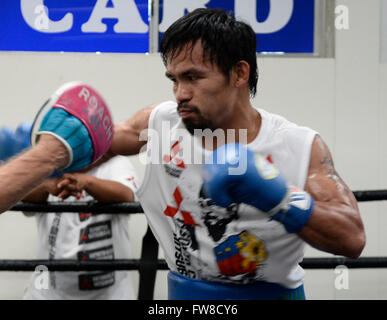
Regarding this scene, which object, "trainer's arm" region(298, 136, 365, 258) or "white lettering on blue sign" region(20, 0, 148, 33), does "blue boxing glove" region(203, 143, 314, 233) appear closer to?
"trainer's arm" region(298, 136, 365, 258)

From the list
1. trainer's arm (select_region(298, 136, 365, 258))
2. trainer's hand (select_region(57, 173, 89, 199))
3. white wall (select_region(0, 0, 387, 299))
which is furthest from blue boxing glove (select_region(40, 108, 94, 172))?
white wall (select_region(0, 0, 387, 299))

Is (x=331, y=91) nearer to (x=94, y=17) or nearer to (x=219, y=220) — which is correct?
(x=94, y=17)

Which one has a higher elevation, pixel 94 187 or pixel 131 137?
pixel 131 137

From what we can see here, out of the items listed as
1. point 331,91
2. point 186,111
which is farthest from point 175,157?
point 331,91

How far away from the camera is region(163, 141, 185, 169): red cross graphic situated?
131 cm

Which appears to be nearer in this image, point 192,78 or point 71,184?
point 192,78

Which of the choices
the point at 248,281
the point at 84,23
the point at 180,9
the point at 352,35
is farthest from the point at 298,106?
the point at 248,281

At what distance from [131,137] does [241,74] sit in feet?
1.21

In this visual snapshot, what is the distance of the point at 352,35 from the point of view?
262 cm

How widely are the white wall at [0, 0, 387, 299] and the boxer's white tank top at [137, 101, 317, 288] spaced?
131 centimetres

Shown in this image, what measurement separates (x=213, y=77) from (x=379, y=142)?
163 cm

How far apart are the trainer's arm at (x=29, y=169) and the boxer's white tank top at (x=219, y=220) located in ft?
1.27

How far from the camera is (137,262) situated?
5.66ft

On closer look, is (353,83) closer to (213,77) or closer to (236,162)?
(213,77)
